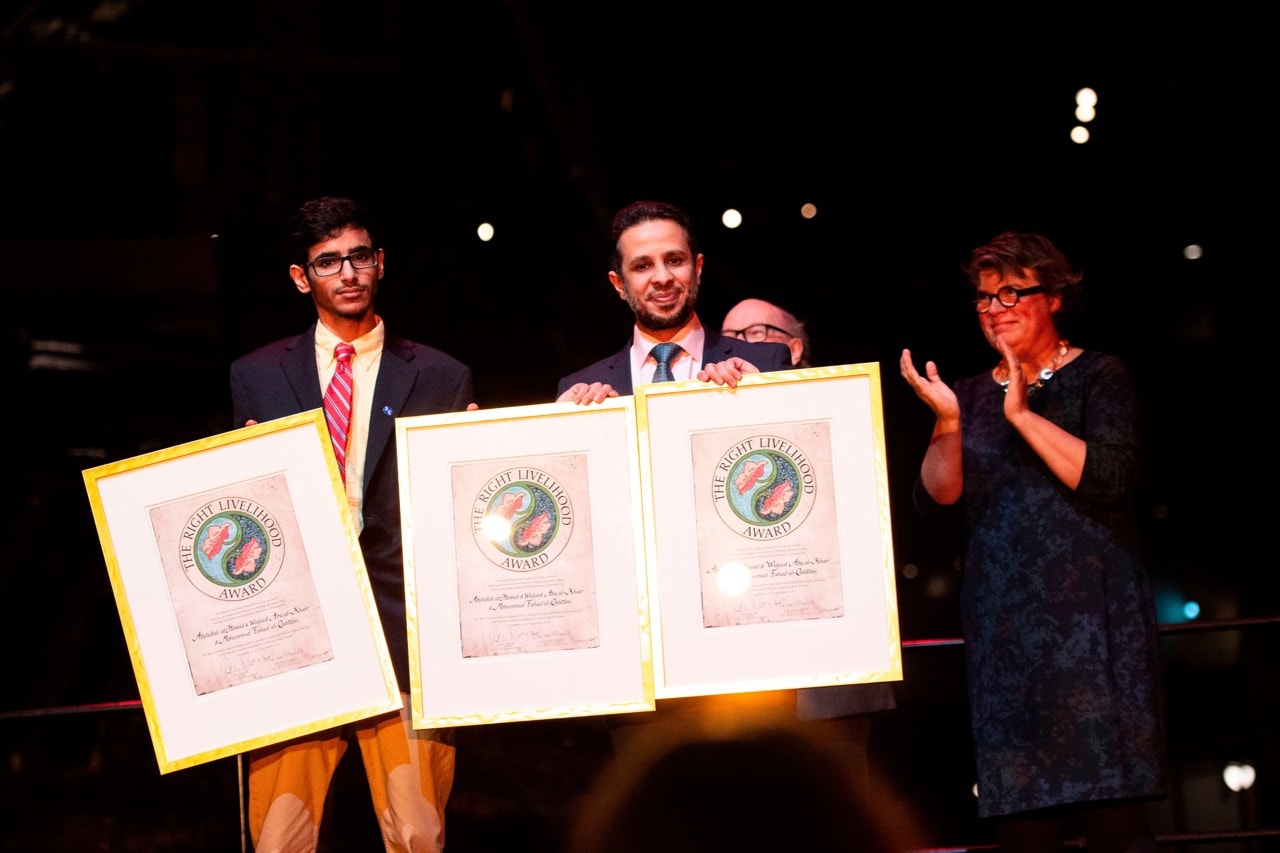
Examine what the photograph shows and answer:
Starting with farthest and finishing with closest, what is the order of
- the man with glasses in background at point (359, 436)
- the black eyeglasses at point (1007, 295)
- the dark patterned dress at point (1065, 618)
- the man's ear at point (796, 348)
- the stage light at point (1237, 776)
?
the stage light at point (1237, 776)
the man's ear at point (796, 348)
the black eyeglasses at point (1007, 295)
the man with glasses in background at point (359, 436)
the dark patterned dress at point (1065, 618)

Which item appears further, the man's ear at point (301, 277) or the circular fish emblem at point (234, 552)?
the man's ear at point (301, 277)

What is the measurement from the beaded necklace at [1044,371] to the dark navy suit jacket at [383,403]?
119cm

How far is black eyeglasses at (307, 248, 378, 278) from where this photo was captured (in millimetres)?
2662

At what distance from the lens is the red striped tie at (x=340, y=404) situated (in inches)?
103

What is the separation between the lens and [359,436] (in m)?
2.65

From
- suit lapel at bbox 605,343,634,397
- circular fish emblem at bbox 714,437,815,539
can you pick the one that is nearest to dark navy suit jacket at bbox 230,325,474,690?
suit lapel at bbox 605,343,634,397

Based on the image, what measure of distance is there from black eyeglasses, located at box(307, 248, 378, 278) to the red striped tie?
17 cm

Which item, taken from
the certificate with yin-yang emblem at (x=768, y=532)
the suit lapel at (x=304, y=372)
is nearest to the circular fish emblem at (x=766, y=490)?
the certificate with yin-yang emblem at (x=768, y=532)

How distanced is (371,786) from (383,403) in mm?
810

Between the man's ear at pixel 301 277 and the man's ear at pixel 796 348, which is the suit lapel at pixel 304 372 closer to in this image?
the man's ear at pixel 301 277

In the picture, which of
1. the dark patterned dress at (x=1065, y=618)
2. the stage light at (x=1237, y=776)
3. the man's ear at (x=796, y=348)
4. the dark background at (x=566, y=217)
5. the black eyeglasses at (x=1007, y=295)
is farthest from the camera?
the stage light at (x=1237, y=776)

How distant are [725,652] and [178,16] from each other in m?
5.67

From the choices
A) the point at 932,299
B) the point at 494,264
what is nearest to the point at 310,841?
the point at 494,264

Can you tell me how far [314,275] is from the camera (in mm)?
2686
